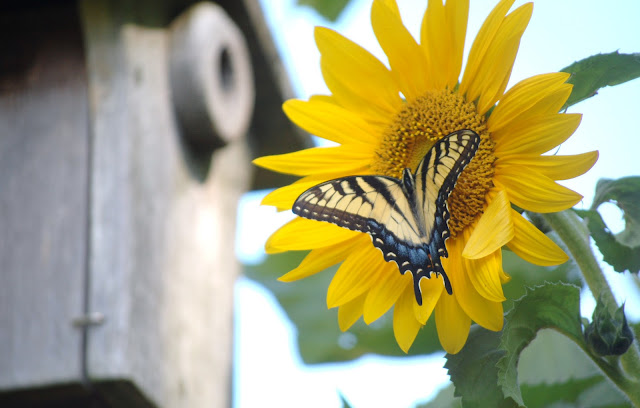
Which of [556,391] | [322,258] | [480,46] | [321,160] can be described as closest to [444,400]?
[556,391]

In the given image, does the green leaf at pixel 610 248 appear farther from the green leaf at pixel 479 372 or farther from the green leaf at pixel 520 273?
the green leaf at pixel 520 273

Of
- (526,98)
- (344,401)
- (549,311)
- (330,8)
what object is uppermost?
(330,8)

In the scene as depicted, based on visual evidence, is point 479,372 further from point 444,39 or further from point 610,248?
point 444,39

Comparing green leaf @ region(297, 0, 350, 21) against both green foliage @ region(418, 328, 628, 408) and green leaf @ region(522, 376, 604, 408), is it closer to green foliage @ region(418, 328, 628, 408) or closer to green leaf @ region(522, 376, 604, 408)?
green foliage @ region(418, 328, 628, 408)

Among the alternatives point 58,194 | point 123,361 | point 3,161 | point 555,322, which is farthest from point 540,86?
point 3,161

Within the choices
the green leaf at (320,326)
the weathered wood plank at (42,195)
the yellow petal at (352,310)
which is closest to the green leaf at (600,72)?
the yellow petal at (352,310)

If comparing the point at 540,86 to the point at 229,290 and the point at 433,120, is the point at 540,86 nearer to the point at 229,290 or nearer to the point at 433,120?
the point at 433,120

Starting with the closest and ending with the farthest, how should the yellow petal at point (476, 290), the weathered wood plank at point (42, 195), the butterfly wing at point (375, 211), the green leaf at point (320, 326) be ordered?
the yellow petal at point (476, 290), the butterfly wing at point (375, 211), the green leaf at point (320, 326), the weathered wood plank at point (42, 195)
